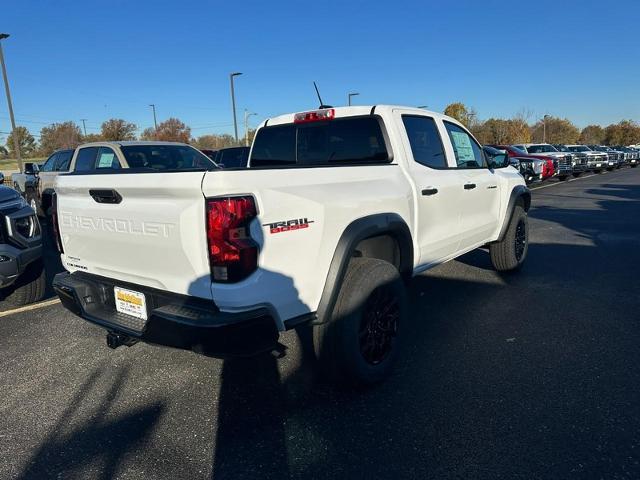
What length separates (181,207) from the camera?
7.74ft

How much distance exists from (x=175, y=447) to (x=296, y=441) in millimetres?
670

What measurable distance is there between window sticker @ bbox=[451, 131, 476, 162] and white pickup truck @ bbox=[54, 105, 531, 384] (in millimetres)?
452

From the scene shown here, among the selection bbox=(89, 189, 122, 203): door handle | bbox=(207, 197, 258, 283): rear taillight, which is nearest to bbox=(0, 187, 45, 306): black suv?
bbox=(89, 189, 122, 203): door handle

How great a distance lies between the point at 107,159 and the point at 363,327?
277 inches

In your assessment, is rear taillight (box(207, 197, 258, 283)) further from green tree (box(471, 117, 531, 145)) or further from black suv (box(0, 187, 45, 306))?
green tree (box(471, 117, 531, 145))

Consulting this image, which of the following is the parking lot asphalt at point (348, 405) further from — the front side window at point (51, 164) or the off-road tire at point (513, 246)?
the front side window at point (51, 164)

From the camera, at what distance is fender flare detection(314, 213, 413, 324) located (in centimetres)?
273

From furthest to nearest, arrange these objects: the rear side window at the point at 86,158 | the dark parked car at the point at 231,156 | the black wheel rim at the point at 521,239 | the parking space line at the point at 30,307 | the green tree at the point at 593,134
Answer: the green tree at the point at 593,134, the dark parked car at the point at 231,156, the rear side window at the point at 86,158, the black wheel rim at the point at 521,239, the parking space line at the point at 30,307

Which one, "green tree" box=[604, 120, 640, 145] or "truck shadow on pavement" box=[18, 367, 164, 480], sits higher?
"green tree" box=[604, 120, 640, 145]

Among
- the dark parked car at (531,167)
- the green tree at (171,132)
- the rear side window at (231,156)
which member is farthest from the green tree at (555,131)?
the rear side window at (231,156)

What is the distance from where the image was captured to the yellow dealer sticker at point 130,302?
2.71 metres

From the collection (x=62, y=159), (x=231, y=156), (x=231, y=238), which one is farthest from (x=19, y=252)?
(x=231, y=156)

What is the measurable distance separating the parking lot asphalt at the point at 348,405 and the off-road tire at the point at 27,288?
1.09 feet

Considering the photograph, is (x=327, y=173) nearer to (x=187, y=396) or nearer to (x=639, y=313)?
(x=187, y=396)
